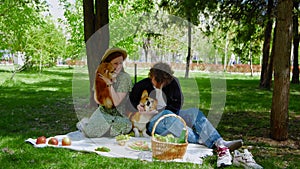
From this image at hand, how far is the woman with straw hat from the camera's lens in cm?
518

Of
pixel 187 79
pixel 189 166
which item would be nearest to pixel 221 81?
pixel 187 79

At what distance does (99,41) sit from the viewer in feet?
22.4

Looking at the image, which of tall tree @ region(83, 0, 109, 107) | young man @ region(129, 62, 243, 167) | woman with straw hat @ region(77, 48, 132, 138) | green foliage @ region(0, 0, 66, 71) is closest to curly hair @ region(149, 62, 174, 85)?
young man @ region(129, 62, 243, 167)

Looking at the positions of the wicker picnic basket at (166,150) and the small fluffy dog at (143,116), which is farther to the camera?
the small fluffy dog at (143,116)

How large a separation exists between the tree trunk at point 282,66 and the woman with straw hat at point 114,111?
2.28 metres

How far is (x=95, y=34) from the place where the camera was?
6965mm

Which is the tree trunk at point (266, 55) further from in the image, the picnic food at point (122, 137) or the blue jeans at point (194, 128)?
the picnic food at point (122, 137)

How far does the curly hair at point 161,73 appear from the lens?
522 centimetres

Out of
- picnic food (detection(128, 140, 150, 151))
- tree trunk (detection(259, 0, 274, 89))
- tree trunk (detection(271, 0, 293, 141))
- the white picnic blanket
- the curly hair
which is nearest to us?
the white picnic blanket

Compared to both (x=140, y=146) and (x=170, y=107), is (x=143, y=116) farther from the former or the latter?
(x=140, y=146)

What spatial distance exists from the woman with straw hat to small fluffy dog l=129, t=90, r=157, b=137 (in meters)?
0.09

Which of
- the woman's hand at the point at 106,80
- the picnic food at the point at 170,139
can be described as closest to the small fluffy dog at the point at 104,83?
the woman's hand at the point at 106,80

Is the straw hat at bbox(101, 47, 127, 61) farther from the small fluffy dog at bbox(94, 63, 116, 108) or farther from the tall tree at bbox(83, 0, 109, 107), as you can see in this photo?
the tall tree at bbox(83, 0, 109, 107)

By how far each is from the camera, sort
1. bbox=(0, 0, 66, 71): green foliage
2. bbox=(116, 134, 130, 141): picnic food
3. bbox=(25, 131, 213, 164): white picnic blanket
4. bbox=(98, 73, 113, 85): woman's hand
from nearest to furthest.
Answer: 1. bbox=(25, 131, 213, 164): white picnic blanket
2. bbox=(116, 134, 130, 141): picnic food
3. bbox=(98, 73, 113, 85): woman's hand
4. bbox=(0, 0, 66, 71): green foliage
